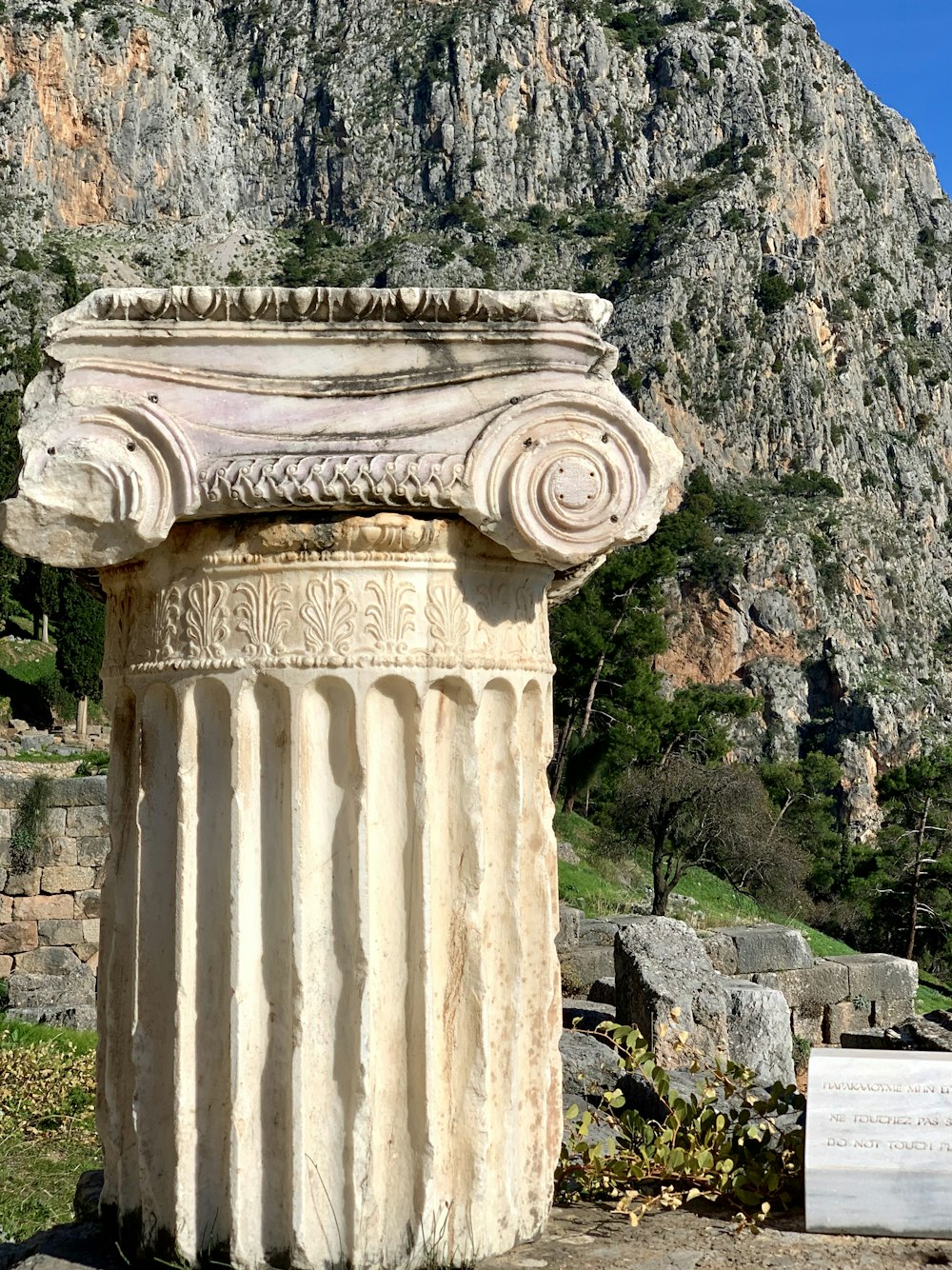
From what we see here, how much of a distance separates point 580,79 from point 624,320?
20.2 m

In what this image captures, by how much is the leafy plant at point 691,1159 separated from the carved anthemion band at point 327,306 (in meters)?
2.04

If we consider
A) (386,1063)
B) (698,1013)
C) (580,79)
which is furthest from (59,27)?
(386,1063)

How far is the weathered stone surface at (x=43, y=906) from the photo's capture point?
12.3 metres

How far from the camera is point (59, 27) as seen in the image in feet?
219

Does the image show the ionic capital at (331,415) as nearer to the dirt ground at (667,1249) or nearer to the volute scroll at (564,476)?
the volute scroll at (564,476)

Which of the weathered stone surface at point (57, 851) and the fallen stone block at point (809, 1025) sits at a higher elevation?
the weathered stone surface at point (57, 851)

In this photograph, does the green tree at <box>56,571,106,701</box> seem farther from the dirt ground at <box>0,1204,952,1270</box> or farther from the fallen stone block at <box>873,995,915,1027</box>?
the dirt ground at <box>0,1204,952,1270</box>

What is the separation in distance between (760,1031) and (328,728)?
725 cm

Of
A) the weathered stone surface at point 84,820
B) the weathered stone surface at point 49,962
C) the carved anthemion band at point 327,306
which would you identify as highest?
the carved anthemion band at point 327,306

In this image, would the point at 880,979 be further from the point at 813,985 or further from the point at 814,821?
the point at 814,821

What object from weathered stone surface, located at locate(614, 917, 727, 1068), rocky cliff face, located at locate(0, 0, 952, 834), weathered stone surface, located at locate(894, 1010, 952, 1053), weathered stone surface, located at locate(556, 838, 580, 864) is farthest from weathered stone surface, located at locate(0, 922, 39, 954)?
rocky cliff face, located at locate(0, 0, 952, 834)

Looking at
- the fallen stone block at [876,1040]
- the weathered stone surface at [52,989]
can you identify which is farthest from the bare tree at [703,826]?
the weathered stone surface at [52,989]

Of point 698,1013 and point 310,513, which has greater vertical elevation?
point 310,513

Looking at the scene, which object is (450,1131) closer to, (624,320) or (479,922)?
(479,922)
